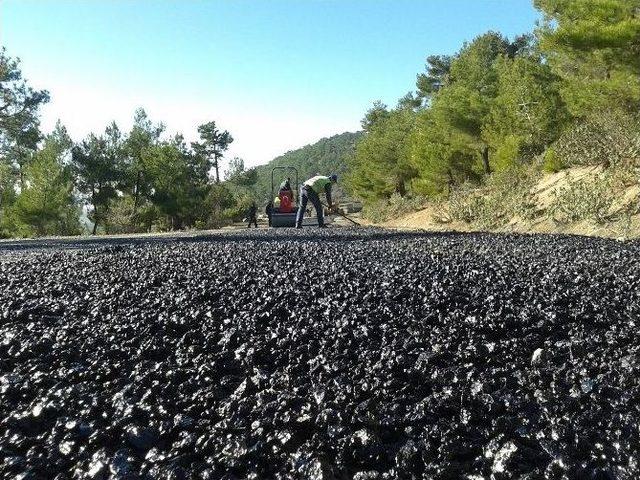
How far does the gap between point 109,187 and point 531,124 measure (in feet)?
136

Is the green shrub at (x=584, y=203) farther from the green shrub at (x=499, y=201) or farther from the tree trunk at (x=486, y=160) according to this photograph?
the tree trunk at (x=486, y=160)

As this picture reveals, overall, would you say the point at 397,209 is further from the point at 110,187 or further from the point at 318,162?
the point at 318,162

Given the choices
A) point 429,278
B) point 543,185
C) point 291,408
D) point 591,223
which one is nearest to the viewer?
point 291,408

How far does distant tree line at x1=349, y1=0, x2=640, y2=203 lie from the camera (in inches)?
615

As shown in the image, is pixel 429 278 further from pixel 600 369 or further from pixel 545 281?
pixel 600 369

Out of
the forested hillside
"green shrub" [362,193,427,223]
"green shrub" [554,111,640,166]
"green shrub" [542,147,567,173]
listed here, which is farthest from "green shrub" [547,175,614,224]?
"green shrub" [362,193,427,223]

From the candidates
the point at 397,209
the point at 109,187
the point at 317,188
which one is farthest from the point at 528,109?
the point at 109,187

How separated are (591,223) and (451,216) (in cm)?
821

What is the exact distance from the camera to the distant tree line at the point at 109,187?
4159 cm

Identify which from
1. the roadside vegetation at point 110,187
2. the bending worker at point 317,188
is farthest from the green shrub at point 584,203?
the roadside vegetation at point 110,187

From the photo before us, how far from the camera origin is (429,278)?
249 inches

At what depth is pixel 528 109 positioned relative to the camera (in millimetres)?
25453

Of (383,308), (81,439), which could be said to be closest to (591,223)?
(383,308)

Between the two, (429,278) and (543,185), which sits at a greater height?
(543,185)
